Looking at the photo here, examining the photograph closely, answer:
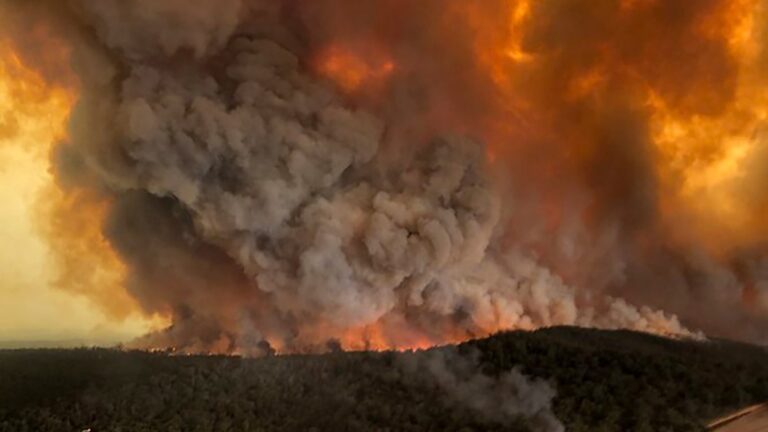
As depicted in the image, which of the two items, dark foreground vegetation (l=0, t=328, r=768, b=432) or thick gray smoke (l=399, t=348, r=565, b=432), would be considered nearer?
dark foreground vegetation (l=0, t=328, r=768, b=432)

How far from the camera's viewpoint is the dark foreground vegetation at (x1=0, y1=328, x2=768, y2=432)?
1853 cm

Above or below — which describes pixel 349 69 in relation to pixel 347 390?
above

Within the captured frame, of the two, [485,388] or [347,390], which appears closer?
[347,390]

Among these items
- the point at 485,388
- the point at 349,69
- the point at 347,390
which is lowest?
the point at 347,390

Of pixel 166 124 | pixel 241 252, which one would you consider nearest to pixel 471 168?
pixel 241 252

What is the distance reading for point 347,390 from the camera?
19.8m

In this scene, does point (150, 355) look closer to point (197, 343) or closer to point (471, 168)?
point (197, 343)

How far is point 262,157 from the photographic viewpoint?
23641 millimetres

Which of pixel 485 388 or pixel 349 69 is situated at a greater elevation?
pixel 349 69

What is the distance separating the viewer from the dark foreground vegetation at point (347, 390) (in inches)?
730

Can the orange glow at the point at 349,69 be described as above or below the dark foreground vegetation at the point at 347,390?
above

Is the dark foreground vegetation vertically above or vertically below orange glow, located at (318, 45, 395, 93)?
below

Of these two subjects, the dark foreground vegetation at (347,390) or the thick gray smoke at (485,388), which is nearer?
the dark foreground vegetation at (347,390)

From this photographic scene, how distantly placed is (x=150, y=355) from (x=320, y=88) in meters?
8.61
